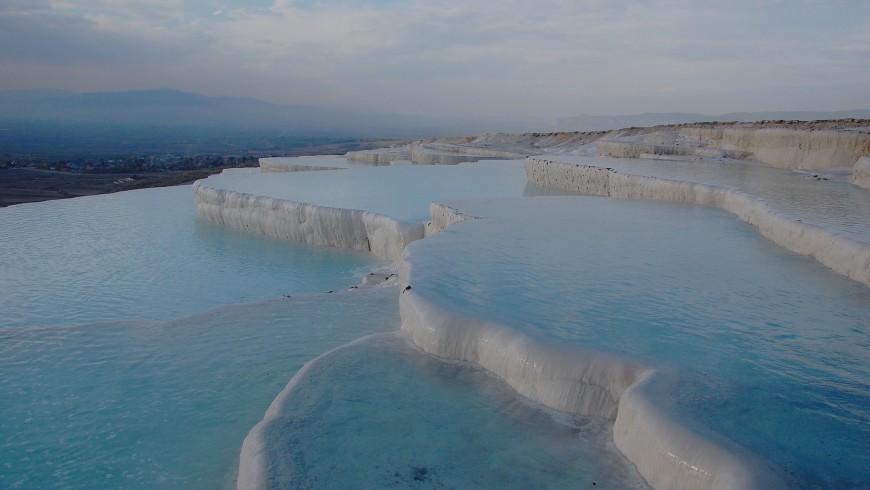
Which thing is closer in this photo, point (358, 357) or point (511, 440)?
point (511, 440)

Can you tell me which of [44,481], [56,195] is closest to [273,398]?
[44,481]

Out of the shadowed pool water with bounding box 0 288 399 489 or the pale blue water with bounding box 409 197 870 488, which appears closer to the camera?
the pale blue water with bounding box 409 197 870 488

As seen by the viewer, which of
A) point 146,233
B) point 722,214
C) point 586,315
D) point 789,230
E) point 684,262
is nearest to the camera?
point 586,315

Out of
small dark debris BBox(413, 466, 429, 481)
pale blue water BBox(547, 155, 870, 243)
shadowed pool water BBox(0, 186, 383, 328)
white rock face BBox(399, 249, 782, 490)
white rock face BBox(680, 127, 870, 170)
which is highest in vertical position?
white rock face BBox(680, 127, 870, 170)

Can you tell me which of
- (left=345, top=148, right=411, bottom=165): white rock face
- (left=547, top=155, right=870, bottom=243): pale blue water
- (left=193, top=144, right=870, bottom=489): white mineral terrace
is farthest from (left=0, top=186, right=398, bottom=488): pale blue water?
(left=345, top=148, right=411, bottom=165): white rock face

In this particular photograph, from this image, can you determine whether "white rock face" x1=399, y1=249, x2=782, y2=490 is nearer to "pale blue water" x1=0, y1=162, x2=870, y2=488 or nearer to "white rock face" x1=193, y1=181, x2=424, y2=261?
"pale blue water" x1=0, y1=162, x2=870, y2=488

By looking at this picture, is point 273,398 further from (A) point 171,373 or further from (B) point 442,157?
(B) point 442,157

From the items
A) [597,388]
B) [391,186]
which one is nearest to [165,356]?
[597,388]
